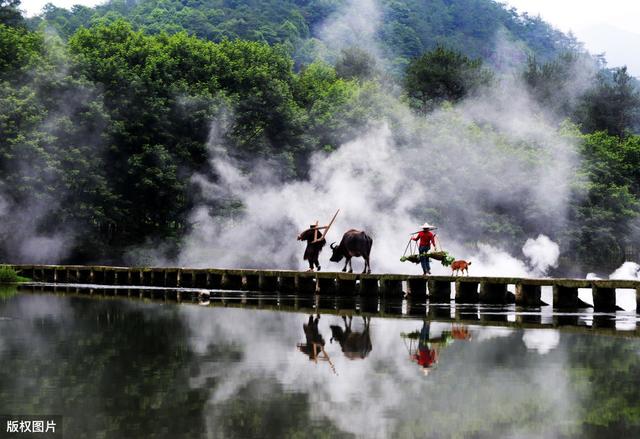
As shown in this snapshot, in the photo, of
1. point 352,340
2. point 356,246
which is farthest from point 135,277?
point 352,340

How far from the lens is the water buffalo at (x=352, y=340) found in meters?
17.9

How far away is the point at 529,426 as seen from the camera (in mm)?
11484

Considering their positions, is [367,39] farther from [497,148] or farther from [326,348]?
[326,348]

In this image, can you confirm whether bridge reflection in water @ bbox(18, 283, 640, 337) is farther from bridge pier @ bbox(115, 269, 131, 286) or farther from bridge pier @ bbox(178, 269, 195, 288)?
bridge pier @ bbox(115, 269, 131, 286)

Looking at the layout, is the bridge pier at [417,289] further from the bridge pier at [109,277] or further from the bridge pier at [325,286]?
the bridge pier at [109,277]

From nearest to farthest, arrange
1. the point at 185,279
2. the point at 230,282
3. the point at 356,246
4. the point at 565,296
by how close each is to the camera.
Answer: the point at 565,296, the point at 356,246, the point at 230,282, the point at 185,279

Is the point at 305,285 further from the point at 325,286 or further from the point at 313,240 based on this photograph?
the point at 313,240

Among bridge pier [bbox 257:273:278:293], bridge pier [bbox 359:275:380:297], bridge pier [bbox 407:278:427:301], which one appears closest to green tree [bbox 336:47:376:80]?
bridge pier [bbox 257:273:278:293]

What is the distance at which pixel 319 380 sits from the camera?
14578mm

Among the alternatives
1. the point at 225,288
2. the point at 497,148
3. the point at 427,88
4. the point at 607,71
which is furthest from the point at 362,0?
the point at 225,288

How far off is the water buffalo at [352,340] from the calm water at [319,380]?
0.10 feet

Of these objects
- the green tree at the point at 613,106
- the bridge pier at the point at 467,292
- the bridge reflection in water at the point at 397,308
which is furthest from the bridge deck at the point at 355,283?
the green tree at the point at 613,106

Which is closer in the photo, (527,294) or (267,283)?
(527,294)

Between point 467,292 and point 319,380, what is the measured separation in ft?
61.6
